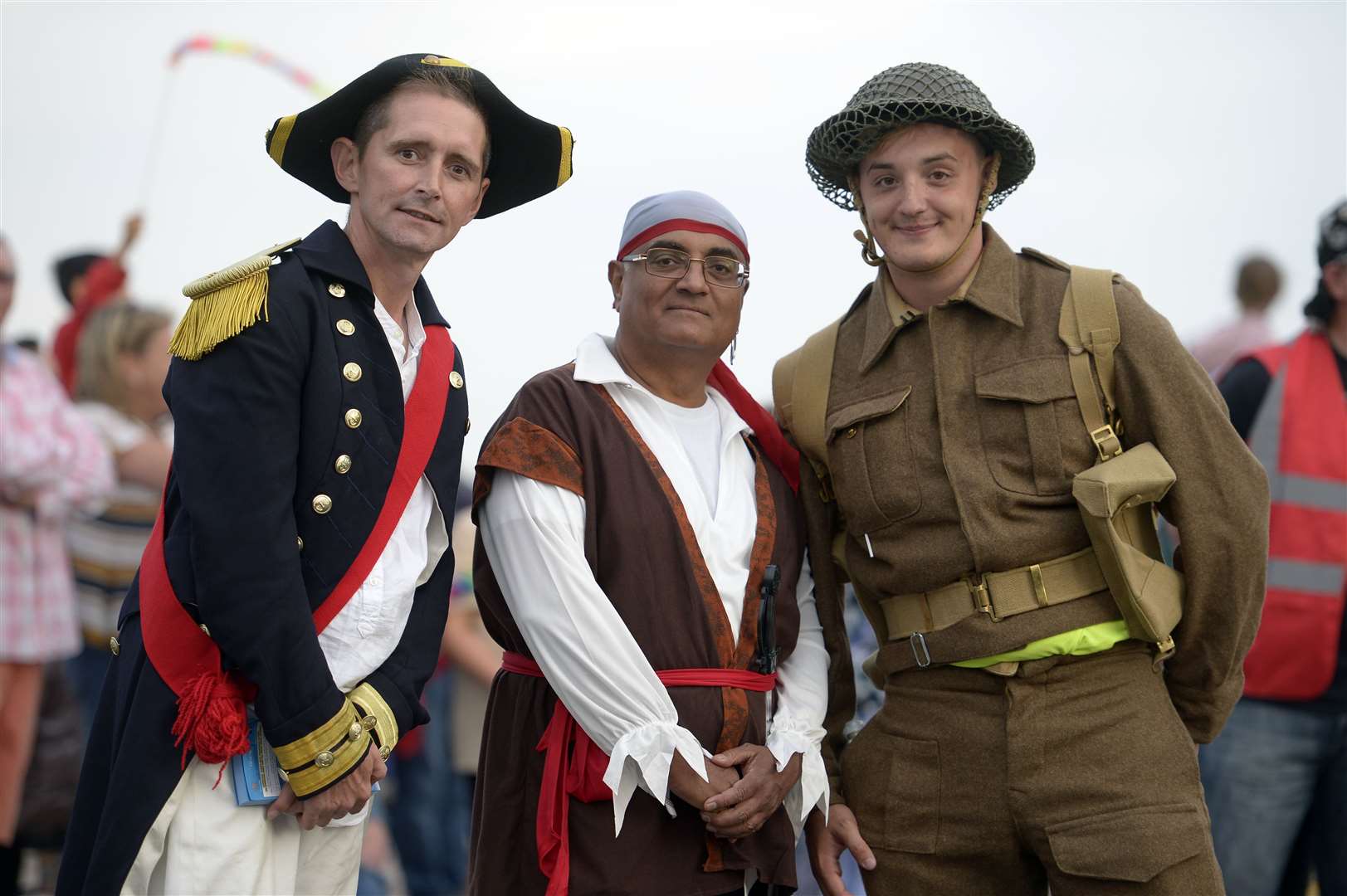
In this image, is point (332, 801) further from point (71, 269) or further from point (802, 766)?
point (71, 269)

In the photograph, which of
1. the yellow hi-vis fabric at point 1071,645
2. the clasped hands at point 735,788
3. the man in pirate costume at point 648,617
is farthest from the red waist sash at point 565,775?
the yellow hi-vis fabric at point 1071,645

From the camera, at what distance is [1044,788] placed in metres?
3.10

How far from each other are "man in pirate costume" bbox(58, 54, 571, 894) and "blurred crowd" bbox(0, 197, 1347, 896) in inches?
83.8

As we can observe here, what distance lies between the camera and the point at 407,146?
2.93 meters

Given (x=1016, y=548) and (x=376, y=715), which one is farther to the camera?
(x=1016, y=548)

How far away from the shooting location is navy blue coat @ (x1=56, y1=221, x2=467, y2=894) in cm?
257

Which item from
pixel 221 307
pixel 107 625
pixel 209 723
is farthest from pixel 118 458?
pixel 209 723

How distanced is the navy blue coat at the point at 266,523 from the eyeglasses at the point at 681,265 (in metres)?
0.77

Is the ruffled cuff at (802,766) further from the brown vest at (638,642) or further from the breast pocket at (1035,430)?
the breast pocket at (1035,430)

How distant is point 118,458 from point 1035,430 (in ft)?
12.2

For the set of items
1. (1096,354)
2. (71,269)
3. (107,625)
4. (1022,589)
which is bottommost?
(107,625)

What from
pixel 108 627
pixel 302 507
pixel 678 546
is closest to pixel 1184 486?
pixel 678 546

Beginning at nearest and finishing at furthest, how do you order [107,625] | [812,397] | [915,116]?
[915,116]
[812,397]
[107,625]

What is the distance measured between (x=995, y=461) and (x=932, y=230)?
22.5 inches
